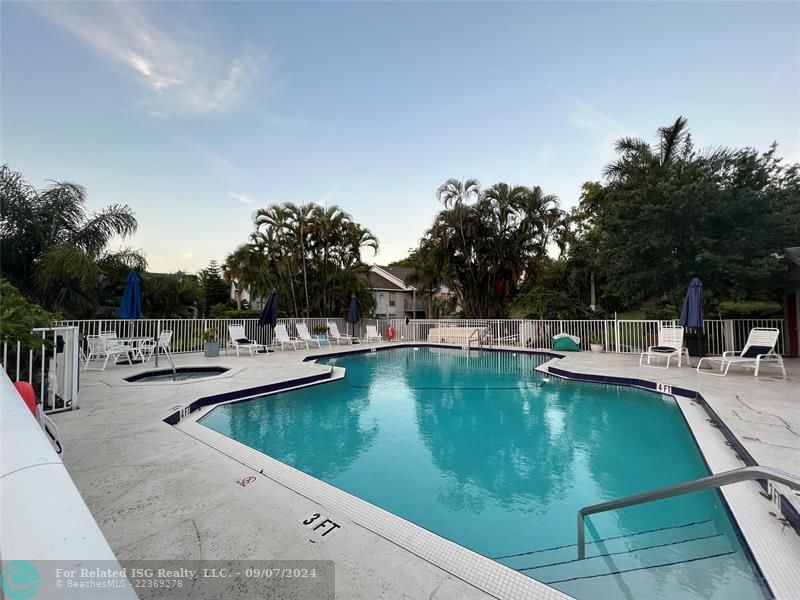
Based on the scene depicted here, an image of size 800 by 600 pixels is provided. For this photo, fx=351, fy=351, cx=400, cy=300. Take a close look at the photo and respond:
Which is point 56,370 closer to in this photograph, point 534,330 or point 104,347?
point 104,347

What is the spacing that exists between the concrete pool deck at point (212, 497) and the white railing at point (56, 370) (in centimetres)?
28

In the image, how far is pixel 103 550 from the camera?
2.49 feet

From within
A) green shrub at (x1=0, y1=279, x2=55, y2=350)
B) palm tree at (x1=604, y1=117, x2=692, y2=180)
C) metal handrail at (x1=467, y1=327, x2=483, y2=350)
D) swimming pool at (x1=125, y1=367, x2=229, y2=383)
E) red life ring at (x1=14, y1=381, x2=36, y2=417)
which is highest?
palm tree at (x1=604, y1=117, x2=692, y2=180)

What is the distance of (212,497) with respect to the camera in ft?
8.71

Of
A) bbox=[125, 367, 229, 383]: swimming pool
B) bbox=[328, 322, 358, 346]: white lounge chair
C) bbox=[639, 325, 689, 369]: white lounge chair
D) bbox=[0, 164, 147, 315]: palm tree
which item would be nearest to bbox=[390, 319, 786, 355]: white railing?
bbox=[639, 325, 689, 369]: white lounge chair

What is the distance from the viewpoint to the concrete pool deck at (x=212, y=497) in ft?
6.38

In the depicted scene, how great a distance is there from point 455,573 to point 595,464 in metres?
2.78

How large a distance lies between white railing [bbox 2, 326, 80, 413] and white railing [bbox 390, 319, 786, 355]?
13.4 meters

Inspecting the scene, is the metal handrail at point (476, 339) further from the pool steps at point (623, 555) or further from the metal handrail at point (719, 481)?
the metal handrail at point (719, 481)

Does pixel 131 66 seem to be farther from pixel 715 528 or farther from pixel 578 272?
pixel 578 272

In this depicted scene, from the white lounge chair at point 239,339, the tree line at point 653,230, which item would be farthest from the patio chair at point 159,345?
the tree line at point 653,230

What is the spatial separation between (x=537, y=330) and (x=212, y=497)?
44.4 ft

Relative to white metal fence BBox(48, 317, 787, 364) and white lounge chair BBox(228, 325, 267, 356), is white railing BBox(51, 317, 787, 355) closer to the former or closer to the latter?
white metal fence BBox(48, 317, 787, 364)

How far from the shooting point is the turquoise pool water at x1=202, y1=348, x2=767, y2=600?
231 centimetres
